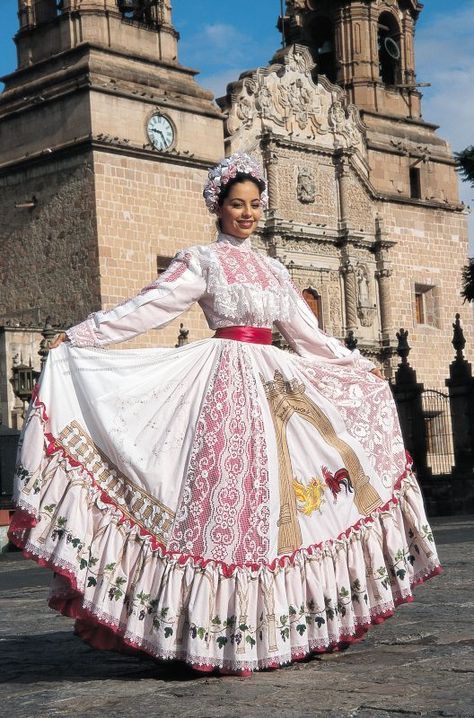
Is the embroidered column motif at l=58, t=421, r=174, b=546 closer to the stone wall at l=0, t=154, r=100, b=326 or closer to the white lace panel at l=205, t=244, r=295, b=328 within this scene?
the white lace panel at l=205, t=244, r=295, b=328

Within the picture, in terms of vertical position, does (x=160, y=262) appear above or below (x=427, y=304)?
above

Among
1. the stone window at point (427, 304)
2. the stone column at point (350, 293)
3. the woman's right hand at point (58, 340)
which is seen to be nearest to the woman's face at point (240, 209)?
the woman's right hand at point (58, 340)

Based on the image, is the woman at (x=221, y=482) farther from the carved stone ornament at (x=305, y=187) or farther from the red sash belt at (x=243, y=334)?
the carved stone ornament at (x=305, y=187)

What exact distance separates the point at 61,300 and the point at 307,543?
75.3 ft

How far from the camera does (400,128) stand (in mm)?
35844

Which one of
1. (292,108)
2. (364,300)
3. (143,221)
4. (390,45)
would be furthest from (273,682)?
(390,45)

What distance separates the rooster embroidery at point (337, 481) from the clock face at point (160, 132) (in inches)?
927

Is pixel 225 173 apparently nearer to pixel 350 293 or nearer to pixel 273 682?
pixel 273 682

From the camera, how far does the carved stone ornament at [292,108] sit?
102 ft

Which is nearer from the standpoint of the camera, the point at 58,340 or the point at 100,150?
the point at 58,340

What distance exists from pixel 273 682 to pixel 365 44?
31.9 m

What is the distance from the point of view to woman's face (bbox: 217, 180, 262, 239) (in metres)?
5.41

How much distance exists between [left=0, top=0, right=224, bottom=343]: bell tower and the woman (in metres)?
21.4

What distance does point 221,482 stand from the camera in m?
4.87
